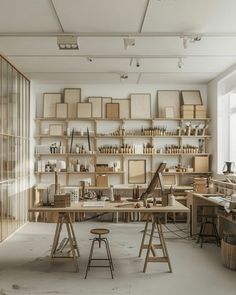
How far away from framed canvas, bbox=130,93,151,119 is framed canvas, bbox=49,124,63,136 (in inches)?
69.3

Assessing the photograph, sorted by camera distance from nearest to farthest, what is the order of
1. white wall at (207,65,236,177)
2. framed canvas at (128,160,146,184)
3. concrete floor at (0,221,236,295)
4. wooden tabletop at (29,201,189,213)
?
concrete floor at (0,221,236,295)
wooden tabletop at (29,201,189,213)
white wall at (207,65,236,177)
framed canvas at (128,160,146,184)

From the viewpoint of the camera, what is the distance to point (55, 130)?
8266mm

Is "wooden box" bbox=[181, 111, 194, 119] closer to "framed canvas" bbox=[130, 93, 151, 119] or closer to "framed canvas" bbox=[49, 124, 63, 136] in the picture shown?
"framed canvas" bbox=[130, 93, 151, 119]

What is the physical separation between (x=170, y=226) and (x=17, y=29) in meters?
5.01

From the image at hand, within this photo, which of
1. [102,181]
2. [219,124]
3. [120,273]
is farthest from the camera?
[102,181]

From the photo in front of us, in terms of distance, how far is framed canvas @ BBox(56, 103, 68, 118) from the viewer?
823cm

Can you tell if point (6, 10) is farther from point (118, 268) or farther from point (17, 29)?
point (118, 268)

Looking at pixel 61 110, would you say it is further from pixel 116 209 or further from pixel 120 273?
pixel 120 273

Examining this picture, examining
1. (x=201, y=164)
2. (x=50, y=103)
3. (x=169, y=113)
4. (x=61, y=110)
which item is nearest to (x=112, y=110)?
(x=61, y=110)

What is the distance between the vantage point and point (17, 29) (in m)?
4.75

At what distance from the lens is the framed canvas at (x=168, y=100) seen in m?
8.39

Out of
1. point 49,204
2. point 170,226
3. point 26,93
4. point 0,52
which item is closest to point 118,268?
point 49,204

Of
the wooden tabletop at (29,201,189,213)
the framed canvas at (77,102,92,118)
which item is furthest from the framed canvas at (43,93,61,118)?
the wooden tabletop at (29,201,189,213)

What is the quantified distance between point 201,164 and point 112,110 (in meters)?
2.52
